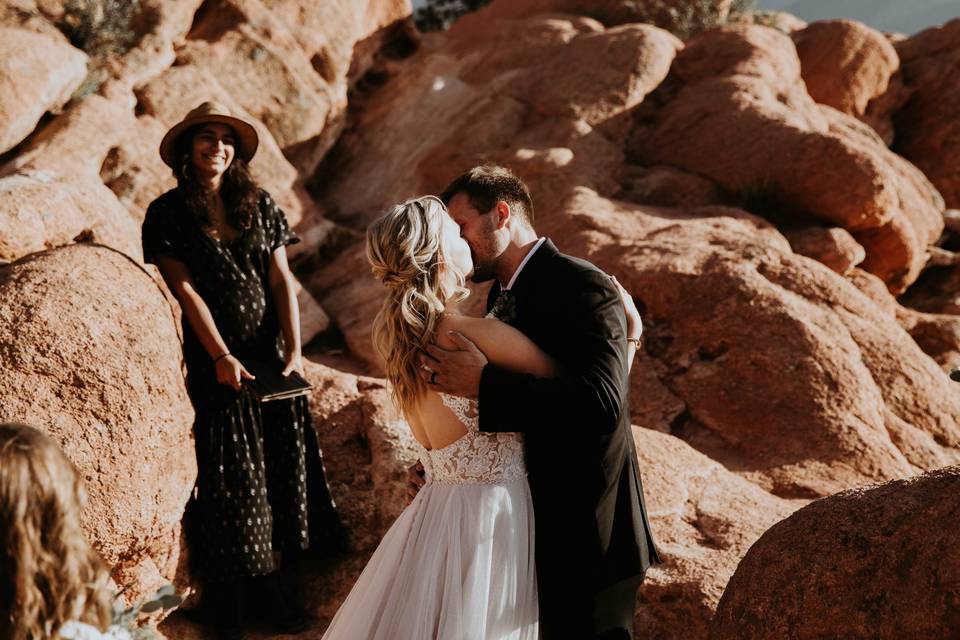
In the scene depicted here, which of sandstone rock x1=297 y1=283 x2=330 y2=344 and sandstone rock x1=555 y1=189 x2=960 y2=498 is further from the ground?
sandstone rock x1=297 y1=283 x2=330 y2=344

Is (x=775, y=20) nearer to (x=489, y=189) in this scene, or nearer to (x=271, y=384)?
(x=271, y=384)

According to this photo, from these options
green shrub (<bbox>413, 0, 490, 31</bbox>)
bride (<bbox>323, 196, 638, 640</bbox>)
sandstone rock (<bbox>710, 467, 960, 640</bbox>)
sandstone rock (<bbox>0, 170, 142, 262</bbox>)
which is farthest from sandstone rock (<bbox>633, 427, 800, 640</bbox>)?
green shrub (<bbox>413, 0, 490, 31</bbox>)

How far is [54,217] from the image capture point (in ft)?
16.3

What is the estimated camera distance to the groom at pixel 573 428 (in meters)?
2.66

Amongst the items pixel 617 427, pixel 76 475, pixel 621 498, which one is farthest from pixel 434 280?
pixel 76 475

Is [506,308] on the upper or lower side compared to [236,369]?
upper

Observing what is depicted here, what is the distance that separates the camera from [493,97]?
10438 millimetres

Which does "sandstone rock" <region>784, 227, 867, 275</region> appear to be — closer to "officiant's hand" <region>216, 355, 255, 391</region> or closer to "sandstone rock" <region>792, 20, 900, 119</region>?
"sandstone rock" <region>792, 20, 900, 119</region>

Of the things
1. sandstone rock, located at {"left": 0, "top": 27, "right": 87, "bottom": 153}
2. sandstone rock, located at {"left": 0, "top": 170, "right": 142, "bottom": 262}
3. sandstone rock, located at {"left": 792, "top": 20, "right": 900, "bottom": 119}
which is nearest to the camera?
sandstone rock, located at {"left": 0, "top": 170, "right": 142, "bottom": 262}

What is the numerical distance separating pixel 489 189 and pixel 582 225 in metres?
4.46

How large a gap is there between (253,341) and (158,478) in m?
0.86

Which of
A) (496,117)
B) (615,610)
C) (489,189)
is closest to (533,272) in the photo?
(489,189)

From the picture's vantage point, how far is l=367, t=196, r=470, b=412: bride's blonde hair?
2807mm

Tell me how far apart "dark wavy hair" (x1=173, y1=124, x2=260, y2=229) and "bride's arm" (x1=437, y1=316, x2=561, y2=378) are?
2.15 metres
